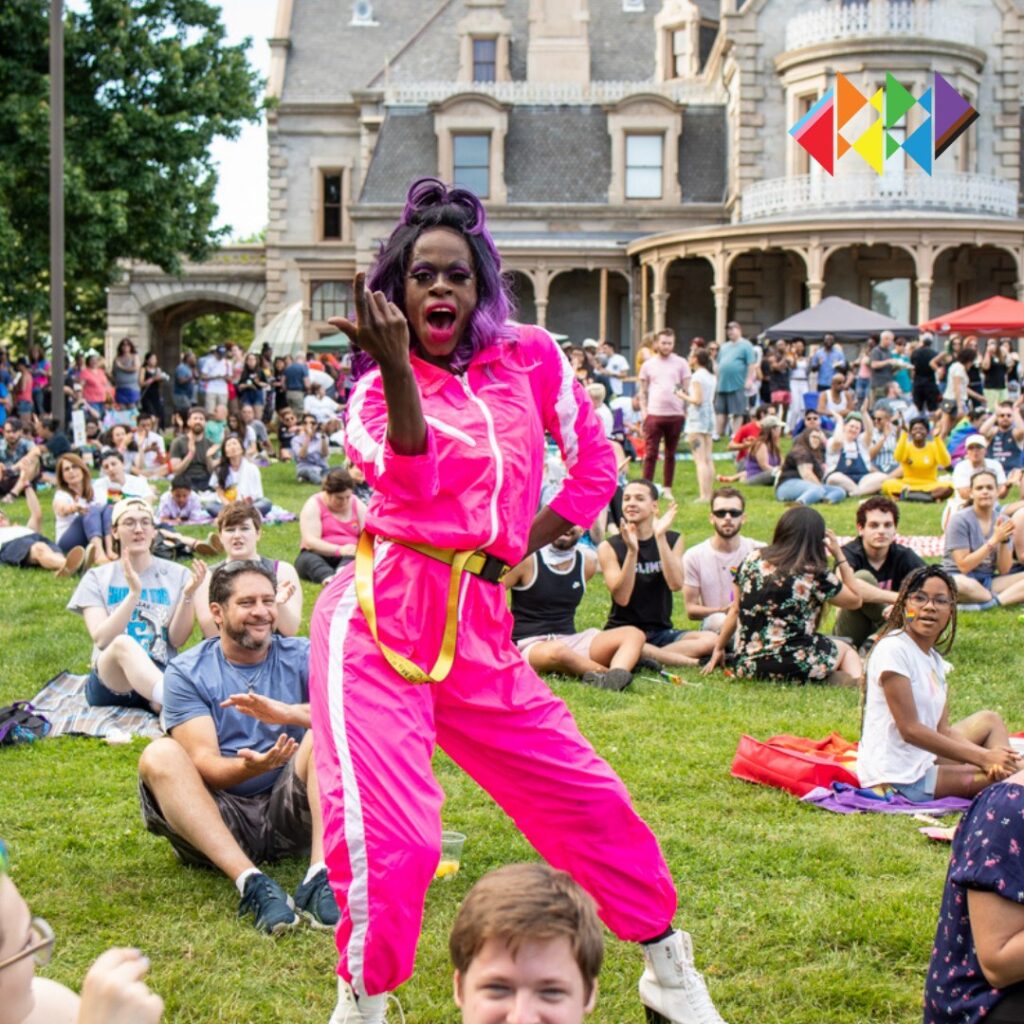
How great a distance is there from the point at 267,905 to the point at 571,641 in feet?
14.7

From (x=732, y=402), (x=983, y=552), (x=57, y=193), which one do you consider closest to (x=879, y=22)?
(x=732, y=402)

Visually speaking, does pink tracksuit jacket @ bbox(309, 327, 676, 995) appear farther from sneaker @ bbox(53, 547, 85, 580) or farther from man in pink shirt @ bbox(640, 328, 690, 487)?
man in pink shirt @ bbox(640, 328, 690, 487)

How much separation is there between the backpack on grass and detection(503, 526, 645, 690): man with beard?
283cm

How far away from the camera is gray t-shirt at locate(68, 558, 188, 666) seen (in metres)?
7.77

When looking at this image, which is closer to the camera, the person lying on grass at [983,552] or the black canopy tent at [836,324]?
the person lying on grass at [983,552]

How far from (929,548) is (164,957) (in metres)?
10.1

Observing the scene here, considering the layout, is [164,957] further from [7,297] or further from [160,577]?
[7,297]

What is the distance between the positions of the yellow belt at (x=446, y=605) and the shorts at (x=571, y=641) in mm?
5459

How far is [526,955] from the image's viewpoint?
2576 millimetres

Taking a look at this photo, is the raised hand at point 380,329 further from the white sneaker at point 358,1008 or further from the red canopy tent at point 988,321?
the red canopy tent at point 988,321

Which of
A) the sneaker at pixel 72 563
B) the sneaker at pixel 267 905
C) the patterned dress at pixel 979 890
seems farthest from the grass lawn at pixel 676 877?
the sneaker at pixel 72 563

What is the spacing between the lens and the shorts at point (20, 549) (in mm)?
13438

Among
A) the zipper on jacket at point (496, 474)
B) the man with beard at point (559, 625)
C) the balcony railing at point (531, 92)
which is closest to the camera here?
the zipper on jacket at point (496, 474)

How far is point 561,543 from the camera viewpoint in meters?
9.27
